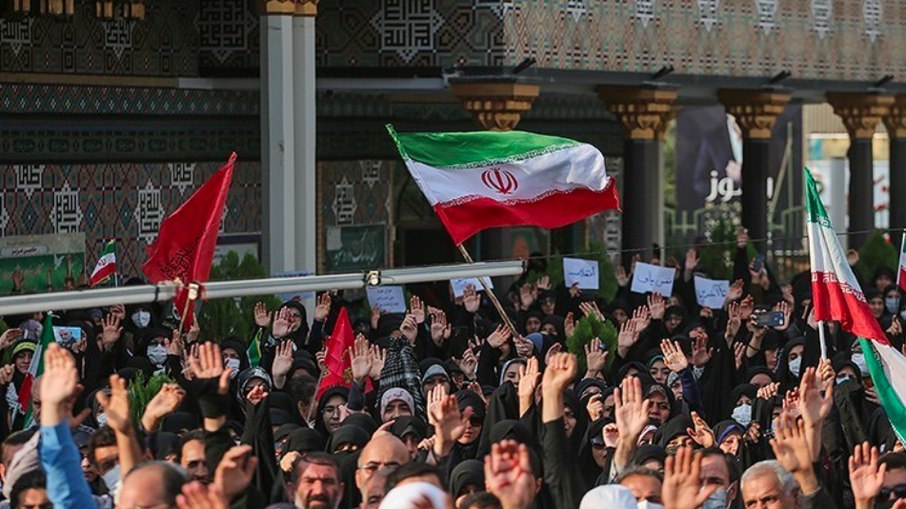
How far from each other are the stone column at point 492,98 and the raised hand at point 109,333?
6.90m

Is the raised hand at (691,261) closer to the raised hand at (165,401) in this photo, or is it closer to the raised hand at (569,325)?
the raised hand at (569,325)

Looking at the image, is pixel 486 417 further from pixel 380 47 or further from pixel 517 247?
pixel 517 247

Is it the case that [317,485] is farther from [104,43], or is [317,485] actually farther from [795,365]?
[104,43]

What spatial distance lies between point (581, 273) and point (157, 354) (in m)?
5.43

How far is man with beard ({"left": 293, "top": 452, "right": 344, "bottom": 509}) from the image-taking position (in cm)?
841

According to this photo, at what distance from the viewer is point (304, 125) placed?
766 inches

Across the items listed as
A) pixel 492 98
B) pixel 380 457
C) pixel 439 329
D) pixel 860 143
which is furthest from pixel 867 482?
pixel 860 143

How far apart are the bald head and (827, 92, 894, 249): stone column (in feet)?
63.3

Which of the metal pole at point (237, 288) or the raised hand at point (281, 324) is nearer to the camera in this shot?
the metal pole at point (237, 288)

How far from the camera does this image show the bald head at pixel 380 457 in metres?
8.88

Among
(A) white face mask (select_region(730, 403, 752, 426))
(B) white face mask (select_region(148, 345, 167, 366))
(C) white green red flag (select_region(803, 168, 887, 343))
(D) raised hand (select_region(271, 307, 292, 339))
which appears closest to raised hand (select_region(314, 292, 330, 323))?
(D) raised hand (select_region(271, 307, 292, 339))

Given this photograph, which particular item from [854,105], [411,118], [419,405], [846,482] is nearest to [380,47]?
[411,118]

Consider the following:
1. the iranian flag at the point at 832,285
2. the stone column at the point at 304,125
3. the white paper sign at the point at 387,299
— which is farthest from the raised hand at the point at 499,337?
the stone column at the point at 304,125

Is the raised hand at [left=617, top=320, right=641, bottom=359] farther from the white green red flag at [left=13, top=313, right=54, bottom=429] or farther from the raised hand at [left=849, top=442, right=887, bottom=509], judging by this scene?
the raised hand at [left=849, top=442, right=887, bottom=509]
